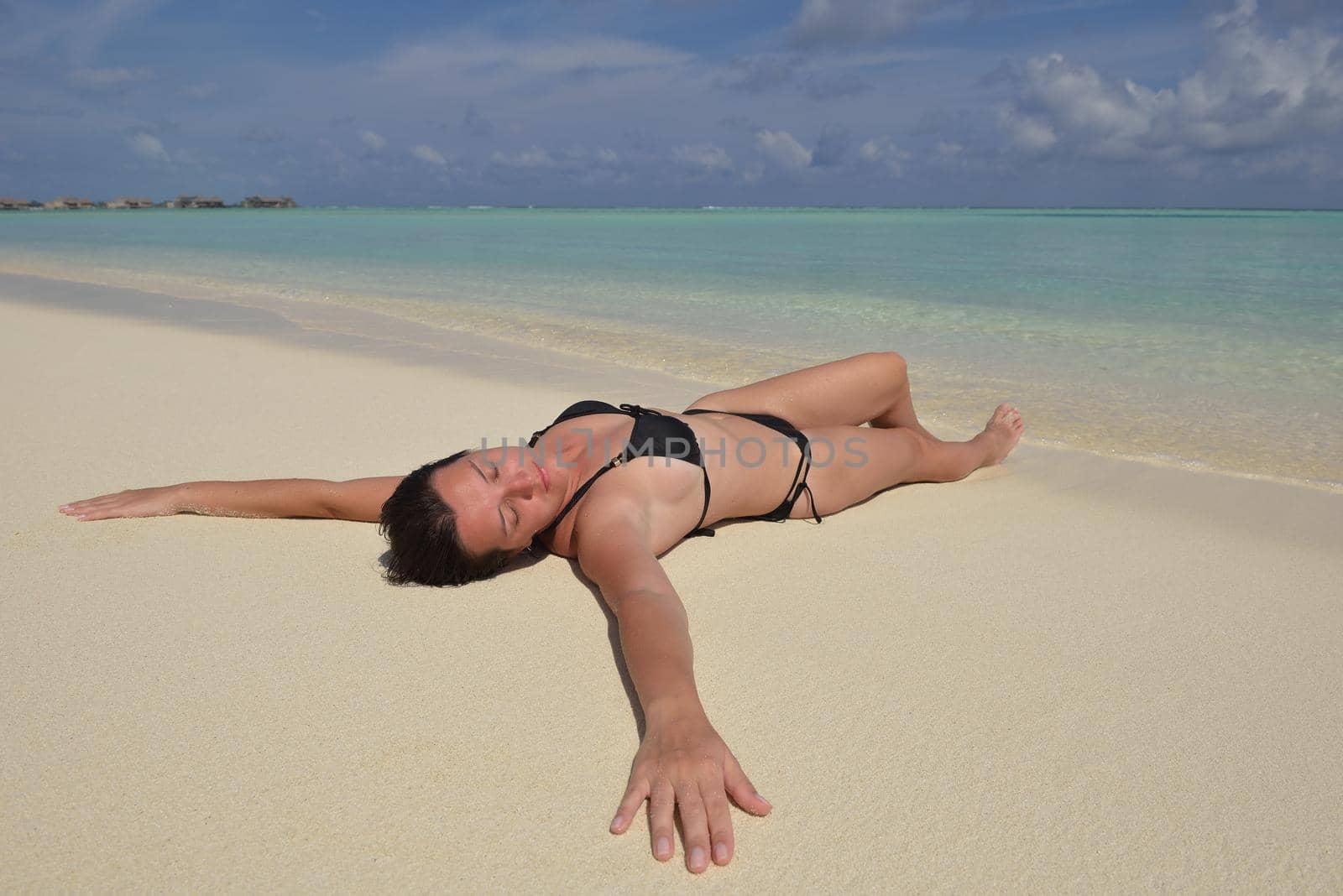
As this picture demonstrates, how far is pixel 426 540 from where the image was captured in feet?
9.12

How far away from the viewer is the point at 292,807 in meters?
1.79

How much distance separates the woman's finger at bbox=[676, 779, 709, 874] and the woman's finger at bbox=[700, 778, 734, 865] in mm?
11

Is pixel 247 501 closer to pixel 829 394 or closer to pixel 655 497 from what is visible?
pixel 655 497

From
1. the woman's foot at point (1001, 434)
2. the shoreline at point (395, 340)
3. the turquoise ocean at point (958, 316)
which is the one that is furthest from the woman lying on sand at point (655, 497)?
the turquoise ocean at point (958, 316)

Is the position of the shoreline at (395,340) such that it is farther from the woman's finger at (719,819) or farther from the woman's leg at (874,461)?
the woman's finger at (719,819)

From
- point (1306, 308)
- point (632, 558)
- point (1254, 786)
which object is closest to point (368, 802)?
point (632, 558)

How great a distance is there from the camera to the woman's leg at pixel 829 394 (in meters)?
3.71

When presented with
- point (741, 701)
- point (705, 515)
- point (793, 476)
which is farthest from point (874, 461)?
point (741, 701)

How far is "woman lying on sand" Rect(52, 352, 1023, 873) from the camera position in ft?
6.17

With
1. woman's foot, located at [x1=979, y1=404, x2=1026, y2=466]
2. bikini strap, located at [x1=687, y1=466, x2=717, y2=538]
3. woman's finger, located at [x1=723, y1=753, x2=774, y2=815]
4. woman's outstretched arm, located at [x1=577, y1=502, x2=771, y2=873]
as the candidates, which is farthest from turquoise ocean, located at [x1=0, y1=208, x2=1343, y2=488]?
woman's finger, located at [x1=723, y1=753, x2=774, y2=815]

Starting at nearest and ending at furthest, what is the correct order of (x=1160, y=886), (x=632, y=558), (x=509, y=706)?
(x=1160, y=886) → (x=509, y=706) → (x=632, y=558)

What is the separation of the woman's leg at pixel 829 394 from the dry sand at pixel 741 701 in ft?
1.42

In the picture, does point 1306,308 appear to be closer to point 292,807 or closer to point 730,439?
point 730,439

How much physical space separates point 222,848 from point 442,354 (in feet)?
19.1
